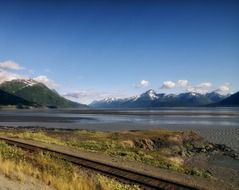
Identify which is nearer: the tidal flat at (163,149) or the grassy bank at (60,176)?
the grassy bank at (60,176)

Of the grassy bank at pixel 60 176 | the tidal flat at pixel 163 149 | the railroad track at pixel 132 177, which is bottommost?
the tidal flat at pixel 163 149

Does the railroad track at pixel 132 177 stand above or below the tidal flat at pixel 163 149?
above

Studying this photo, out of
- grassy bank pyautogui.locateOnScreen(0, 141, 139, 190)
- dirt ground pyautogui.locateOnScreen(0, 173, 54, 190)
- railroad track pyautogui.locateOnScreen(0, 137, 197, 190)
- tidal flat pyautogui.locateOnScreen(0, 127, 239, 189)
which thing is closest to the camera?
dirt ground pyautogui.locateOnScreen(0, 173, 54, 190)

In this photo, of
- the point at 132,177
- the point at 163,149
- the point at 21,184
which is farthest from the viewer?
the point at 163,149

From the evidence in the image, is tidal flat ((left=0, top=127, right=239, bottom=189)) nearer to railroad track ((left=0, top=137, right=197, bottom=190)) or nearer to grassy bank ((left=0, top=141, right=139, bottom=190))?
railroad track ((left=0, top=137, right=197, bottom=190))

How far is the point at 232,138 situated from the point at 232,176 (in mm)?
32629

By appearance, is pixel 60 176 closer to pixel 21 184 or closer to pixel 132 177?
pixel 21 184

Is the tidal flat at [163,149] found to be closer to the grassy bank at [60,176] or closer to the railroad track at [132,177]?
the railroad track at [132,177]

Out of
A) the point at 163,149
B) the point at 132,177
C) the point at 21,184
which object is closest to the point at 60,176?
the point at 21,184

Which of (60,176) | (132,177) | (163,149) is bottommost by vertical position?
(163,149)

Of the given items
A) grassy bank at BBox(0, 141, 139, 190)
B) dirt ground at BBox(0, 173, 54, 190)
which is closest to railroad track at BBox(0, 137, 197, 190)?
grassy bank at BBox(0, 141, 139, 190)

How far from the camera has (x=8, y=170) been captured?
18.9 m

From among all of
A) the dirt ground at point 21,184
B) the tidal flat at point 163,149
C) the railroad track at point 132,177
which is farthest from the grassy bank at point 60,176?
the tidal flat at point 163,149

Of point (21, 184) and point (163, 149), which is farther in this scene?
point (163, 149)
